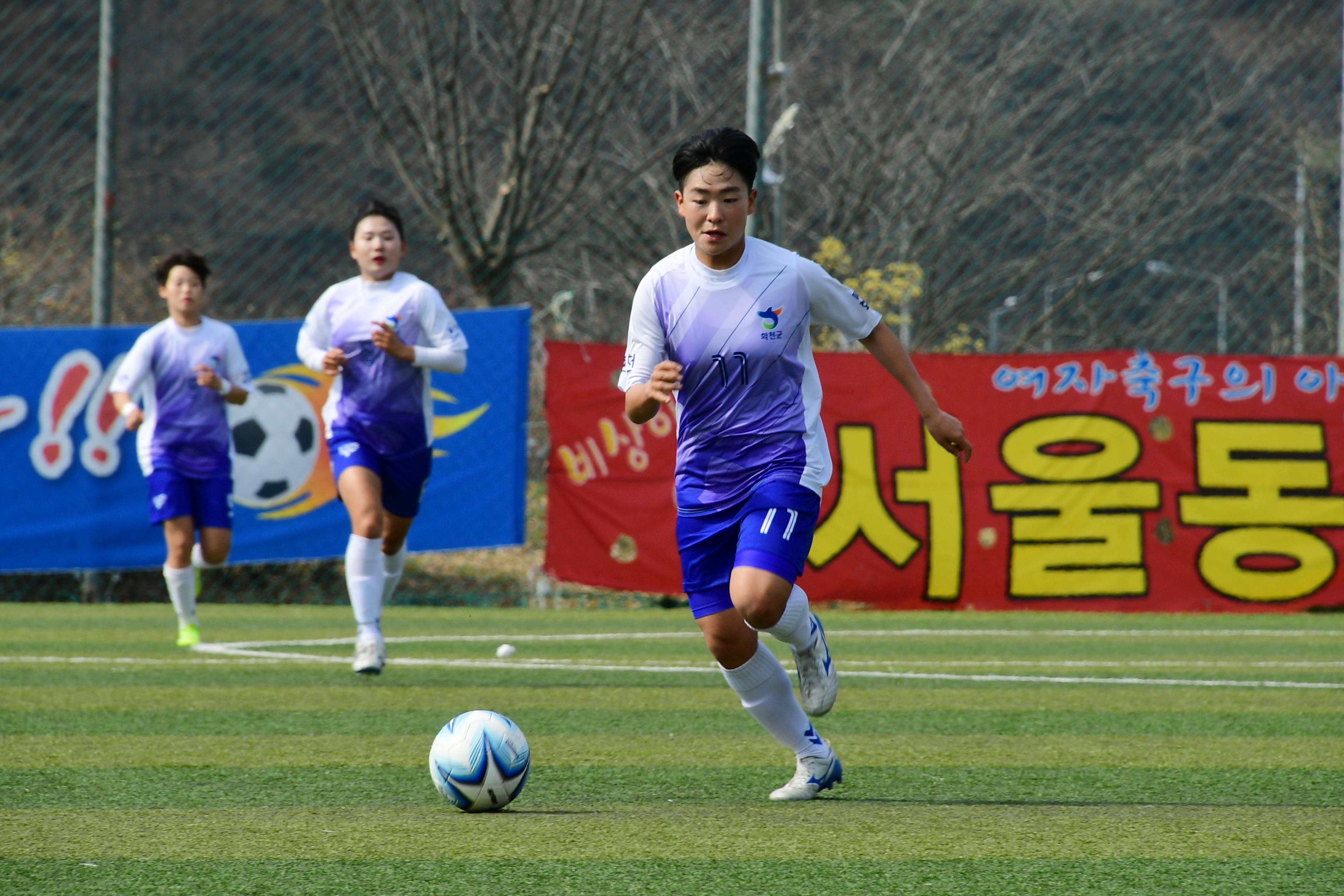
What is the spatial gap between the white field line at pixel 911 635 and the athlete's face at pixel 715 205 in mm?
5616

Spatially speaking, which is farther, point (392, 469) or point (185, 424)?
point (185, 424)

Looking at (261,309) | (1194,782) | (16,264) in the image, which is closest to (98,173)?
(16,264)

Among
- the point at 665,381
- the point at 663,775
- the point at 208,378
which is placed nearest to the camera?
the point at 665,381

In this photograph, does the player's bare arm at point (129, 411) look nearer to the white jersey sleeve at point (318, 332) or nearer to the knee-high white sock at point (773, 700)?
the white jersey sleeve at point (318, 332)

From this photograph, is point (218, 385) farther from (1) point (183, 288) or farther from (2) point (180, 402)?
(1) point (183, 288)

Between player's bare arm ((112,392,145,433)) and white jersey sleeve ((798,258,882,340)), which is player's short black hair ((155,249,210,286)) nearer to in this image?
player's bare arm ((112,392,145,433))

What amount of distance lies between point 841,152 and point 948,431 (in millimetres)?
14790

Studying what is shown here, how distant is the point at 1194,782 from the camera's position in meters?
4.92

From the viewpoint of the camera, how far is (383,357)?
299 inches

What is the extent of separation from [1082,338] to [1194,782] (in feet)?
45.7

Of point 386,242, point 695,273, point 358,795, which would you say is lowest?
point 358,795

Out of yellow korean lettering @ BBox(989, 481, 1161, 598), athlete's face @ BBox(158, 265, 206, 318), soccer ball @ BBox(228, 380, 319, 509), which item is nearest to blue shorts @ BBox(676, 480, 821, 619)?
athlete's face @ BBox(158, 265, 206, 318)

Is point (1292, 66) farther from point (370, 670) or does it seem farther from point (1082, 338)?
point (370, 670)

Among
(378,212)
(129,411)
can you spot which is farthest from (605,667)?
(129,411)
